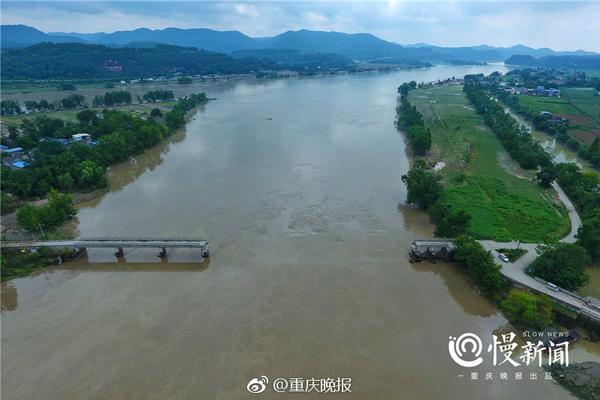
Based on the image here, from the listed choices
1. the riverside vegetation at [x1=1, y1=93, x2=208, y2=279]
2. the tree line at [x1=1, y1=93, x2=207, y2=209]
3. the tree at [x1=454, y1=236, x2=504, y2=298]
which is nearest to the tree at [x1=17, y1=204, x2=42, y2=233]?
the riverside vegetation at [x1=1, y1=93, x2=208, y2=279]

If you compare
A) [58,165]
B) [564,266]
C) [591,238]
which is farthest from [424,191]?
[58,165]

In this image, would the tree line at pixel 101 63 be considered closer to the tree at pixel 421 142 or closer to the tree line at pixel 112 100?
the tree line at pixel 112 100

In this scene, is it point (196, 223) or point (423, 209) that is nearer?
point (196, 223)

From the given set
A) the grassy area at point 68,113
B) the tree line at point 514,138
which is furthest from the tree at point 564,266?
the grassy area at point 68,113

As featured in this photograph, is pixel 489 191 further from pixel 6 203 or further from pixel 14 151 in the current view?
pixel 14 151

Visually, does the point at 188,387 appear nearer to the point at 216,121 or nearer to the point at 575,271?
the point at 575,271

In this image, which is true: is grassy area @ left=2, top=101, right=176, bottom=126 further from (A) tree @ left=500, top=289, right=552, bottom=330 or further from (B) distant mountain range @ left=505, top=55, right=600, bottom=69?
(B) distant mountain range @ left=505, top=55, right=600, bottom=69

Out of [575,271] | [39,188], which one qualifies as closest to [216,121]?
[39,188]
